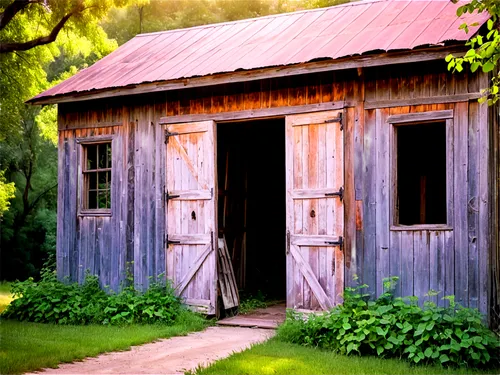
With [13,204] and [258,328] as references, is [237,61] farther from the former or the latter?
[13,204]

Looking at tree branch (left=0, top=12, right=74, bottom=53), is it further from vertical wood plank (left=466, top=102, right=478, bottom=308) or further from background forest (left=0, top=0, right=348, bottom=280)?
vertical wood plank (left=466, top=102, right=478, bottom=308)

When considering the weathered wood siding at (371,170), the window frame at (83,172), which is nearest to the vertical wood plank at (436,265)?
the weathered wood siding at (371,170)

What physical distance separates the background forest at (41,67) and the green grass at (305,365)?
6104mm

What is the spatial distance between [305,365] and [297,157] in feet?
12.0

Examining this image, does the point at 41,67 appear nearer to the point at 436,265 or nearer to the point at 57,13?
the point at 57,13

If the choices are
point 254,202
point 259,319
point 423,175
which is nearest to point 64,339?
point 259,319

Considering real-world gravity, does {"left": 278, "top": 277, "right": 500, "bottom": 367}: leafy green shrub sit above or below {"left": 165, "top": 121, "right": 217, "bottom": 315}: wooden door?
below

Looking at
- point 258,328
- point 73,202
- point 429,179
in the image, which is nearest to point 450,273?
point 258,328

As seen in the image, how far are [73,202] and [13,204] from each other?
14.0 meters

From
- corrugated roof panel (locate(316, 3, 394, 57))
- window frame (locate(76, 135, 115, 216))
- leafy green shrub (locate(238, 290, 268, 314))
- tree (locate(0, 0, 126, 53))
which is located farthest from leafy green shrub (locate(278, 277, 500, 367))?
tree (locate(0, 0, 126, 53))

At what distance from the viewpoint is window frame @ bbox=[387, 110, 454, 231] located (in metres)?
8.95

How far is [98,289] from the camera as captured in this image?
12031 millimetres

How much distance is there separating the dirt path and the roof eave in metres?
3.99

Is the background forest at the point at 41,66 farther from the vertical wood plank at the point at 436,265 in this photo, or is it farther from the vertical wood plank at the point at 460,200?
the vertical wood plank at the point at 436,265
